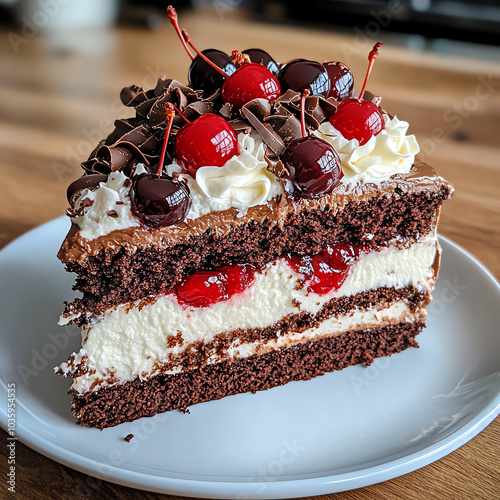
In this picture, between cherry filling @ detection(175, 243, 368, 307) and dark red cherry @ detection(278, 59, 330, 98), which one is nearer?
cherry filling @ detection(175, 243, 368, 307)

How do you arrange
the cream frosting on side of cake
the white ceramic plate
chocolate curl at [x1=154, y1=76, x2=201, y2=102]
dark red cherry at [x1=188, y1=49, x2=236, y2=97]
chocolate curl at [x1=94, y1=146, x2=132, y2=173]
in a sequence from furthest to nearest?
dark red cherry at [x1=188, y1=49, x2=236, y2=97]
chocolate curl at [x1=154, y1=76, x2=201, y2=102]
chocolate curl at [x1=94, y1=146, x2=132, y2=173]
the cream frosting on side of cake
the white ceramic plate

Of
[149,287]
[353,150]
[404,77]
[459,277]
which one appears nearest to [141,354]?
[149,287]

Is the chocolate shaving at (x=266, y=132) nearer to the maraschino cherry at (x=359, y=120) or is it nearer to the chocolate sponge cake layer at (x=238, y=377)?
the maraschino cherry at (x=359, y=120)

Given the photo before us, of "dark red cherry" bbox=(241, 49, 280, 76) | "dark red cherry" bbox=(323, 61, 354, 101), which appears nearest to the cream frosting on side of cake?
"dark red cherry" bbox=(323, 61, 354, 101)

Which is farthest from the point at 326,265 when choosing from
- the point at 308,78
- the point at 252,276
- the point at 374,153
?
the point at 308,78

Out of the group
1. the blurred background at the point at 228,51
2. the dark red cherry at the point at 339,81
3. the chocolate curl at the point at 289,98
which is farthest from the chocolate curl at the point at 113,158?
the blurred background at the point at 228,51

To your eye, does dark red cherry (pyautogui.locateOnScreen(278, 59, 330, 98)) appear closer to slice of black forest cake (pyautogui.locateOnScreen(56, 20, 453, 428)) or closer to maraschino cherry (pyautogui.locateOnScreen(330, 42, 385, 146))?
slice of black forest cake (pyautogui.locateOnScreen(56, 20, 453, 428))

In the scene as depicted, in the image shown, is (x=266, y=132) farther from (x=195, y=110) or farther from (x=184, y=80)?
(x=184, y=80)
